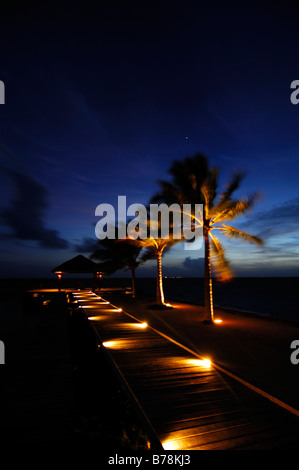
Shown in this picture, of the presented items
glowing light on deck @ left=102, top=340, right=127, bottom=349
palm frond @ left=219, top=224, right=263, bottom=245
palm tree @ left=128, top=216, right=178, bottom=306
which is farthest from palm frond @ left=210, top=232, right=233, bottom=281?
glowing light on deck @ left=102, top=340, right=127, bottom=349

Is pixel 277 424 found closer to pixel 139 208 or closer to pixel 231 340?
pixel 231 340

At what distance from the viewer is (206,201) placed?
11.4m

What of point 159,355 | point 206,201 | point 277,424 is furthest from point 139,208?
point 277,424

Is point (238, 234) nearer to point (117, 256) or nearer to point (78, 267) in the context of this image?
point (117, 256)

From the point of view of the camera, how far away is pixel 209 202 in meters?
11.7

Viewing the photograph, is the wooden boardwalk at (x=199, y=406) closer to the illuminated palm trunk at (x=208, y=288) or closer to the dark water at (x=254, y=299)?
the illuminated palm trunk at (x=208, y=288)

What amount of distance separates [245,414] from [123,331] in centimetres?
612

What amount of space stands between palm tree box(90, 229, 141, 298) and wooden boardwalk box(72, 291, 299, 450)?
16.5 metres

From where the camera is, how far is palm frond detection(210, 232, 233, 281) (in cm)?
1152

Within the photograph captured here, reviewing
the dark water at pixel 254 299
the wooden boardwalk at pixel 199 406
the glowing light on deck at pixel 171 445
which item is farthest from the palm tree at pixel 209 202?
the glowing light on deck at pixel 171 445

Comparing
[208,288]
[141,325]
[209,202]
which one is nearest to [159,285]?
[208,288]

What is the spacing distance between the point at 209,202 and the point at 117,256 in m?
14.4

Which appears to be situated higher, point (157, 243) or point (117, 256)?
point (157, 243)

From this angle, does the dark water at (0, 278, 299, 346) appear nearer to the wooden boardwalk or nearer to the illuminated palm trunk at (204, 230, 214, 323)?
the illuminated palm trunk at (204, 230, 214, 323)
